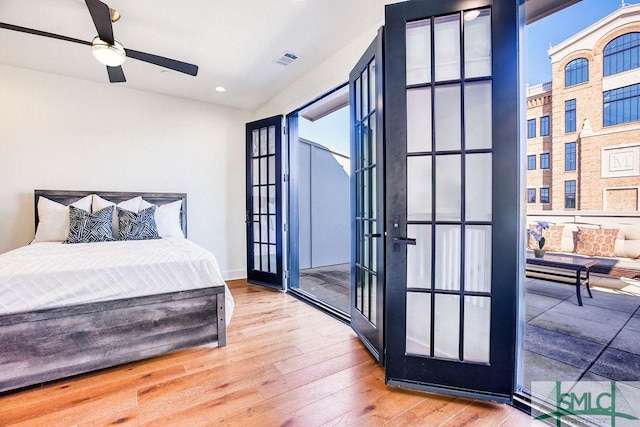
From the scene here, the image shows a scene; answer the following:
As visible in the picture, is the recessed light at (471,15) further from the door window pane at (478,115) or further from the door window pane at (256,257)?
the door window pane at (256,257)

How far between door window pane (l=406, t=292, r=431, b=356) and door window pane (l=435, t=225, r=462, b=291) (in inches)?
5.5

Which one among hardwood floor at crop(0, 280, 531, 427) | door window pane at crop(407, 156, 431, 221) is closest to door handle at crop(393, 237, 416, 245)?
door window pane at crop(407, 156, 431, 221)

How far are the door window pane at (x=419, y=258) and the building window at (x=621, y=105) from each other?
7.61 metres

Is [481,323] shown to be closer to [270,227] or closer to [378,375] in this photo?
[378,375]

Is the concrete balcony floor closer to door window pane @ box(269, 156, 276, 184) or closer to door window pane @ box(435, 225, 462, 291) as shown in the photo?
door window pane @ box(435, 225, 462, 291)

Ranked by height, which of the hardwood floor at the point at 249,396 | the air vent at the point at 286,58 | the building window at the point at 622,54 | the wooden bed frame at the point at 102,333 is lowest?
the hardwood floor at the point at 249,396

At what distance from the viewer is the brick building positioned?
5.73 m

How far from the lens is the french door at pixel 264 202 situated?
3.86 m

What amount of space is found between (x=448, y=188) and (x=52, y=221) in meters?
4.08

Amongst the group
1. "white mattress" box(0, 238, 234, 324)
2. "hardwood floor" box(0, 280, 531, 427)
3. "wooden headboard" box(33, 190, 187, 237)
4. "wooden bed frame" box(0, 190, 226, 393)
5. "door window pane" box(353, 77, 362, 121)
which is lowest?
"hardwood floor" box(0, 280, 531, 427)

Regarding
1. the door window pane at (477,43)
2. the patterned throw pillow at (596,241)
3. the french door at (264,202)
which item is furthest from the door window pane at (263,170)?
the patterned throw pillow at (596,241)

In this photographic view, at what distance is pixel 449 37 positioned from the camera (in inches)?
63.0

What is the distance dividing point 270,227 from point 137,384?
100 inches

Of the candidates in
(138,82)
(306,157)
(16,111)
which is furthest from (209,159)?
(16,111)
